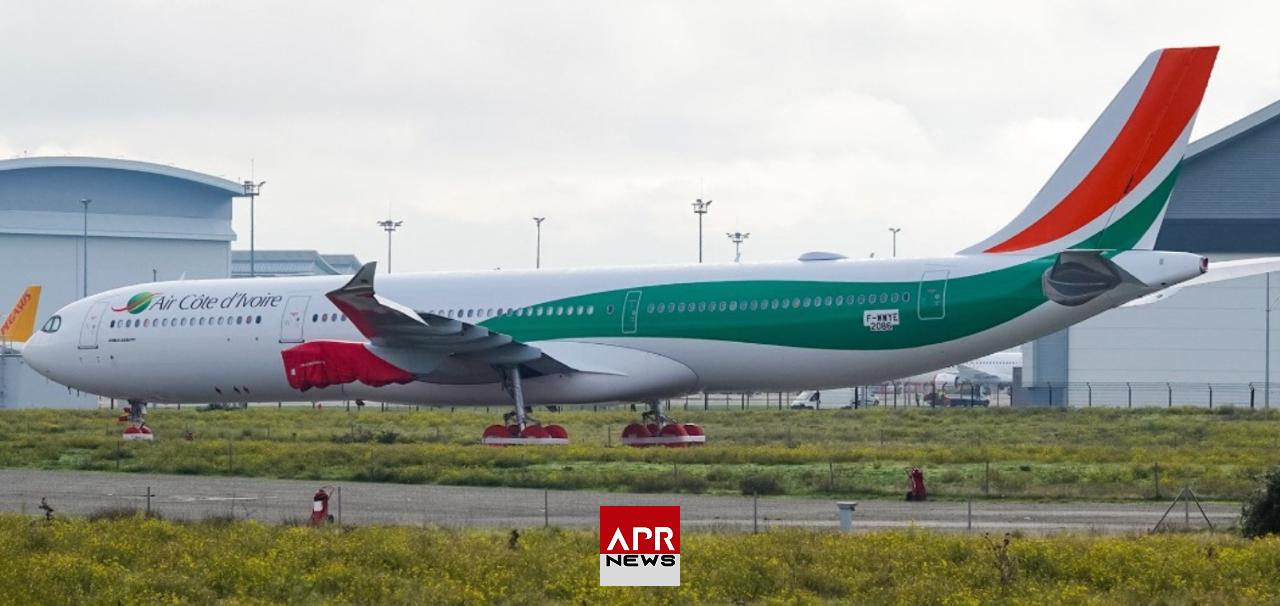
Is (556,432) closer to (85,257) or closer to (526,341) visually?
(526,341)

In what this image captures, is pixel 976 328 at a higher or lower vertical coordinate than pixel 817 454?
higher

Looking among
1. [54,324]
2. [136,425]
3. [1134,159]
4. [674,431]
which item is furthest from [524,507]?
[54,324]

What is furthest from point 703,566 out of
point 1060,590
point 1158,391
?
point 1158,391

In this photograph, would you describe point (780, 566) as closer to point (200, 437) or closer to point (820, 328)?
point (820, 328)

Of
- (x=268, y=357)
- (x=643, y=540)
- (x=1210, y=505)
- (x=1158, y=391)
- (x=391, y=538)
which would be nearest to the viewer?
(x=643, y=540)

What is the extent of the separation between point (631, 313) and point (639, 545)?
80.0 feet

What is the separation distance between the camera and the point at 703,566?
17.9 metres

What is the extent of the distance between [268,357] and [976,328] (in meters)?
16.6

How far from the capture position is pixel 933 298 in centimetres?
3478

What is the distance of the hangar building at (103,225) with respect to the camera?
108m

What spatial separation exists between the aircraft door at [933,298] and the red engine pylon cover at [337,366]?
36.9ft

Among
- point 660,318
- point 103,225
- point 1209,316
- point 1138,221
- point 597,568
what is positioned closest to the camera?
point 597,568

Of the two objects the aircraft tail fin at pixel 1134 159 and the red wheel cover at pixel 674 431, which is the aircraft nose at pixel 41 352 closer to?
the red wheel cover at pixel 674 431

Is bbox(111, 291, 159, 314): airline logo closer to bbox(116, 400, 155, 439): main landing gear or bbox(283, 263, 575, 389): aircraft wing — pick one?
bbox(116, 400, 155, 439): main landing gear
